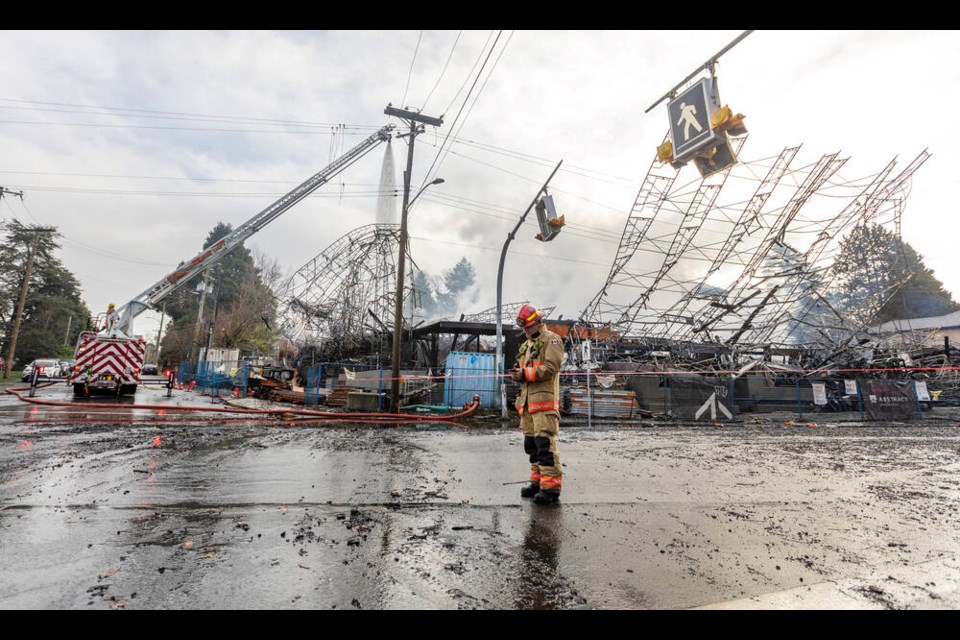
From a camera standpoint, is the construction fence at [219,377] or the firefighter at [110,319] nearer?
the firefighter at [110,319]

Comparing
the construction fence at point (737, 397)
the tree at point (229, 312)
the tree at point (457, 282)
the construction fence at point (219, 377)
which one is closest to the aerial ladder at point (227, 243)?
the construction fence at point (219, 377)

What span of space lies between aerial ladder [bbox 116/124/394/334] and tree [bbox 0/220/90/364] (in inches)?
1126

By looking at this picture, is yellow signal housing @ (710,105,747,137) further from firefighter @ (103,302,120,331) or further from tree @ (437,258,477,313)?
tree @ (437,258,477,313)

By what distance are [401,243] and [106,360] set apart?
12.0m

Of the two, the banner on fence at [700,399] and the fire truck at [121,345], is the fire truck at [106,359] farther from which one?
the banner on fence at [700,399]

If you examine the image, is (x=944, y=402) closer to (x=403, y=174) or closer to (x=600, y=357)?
(x=600, y=357)

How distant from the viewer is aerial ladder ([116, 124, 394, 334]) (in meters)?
18.0

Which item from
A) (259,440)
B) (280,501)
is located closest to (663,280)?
(259,440)

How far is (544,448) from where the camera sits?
167 inches

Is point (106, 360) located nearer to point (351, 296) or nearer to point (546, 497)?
point (351, 296)

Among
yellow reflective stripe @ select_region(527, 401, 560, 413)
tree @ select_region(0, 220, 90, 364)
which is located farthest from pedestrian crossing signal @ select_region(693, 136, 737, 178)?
tree @ select_region(0, 220, 90, 364)

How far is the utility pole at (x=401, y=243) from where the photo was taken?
1333 cm

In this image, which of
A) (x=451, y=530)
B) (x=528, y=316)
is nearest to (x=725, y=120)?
(x=528, y=316)

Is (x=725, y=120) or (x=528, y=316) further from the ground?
(x=725, y=120)
